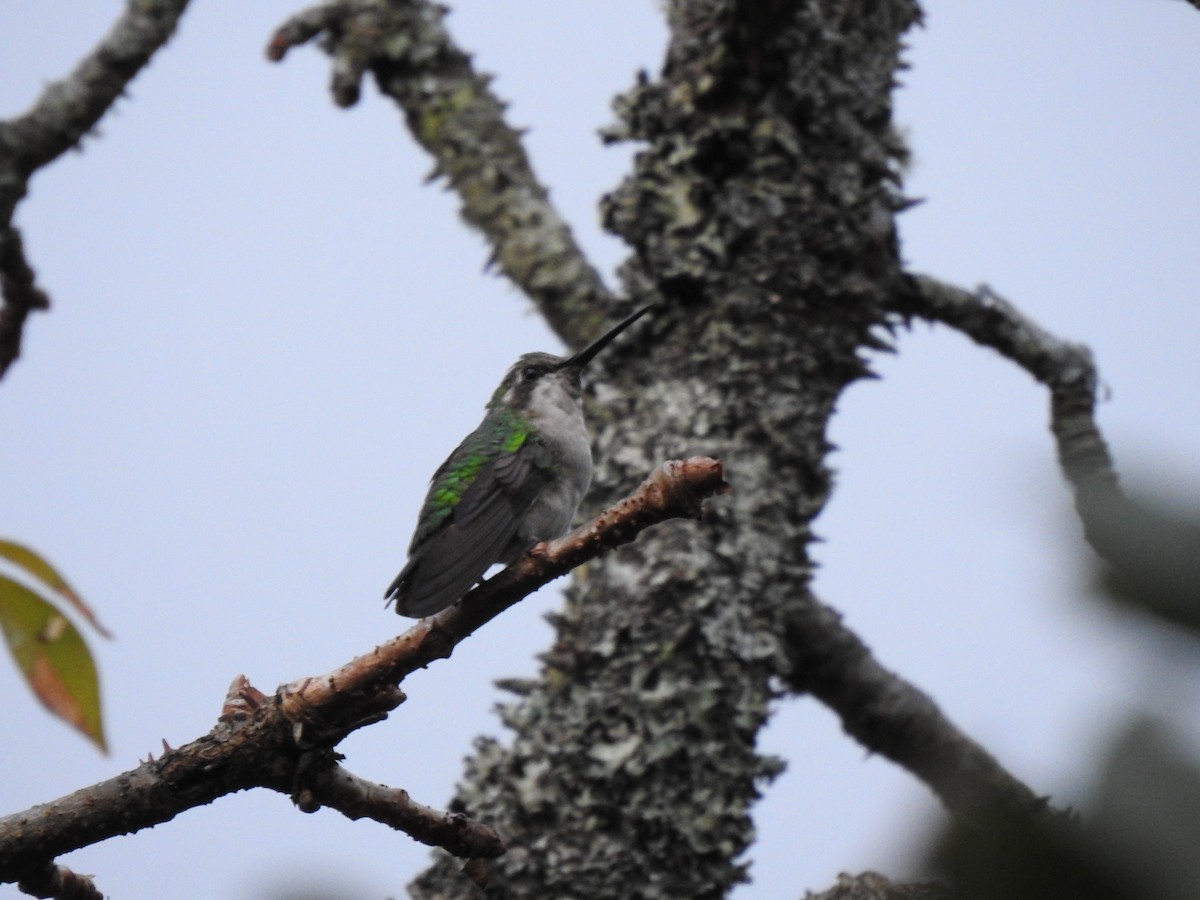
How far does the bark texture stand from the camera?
3383mm

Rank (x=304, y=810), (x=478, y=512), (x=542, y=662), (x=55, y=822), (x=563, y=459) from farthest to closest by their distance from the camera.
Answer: (x=542, y=662), (x=563, y=459), (x=478, y=512), (x=304, y=810), (x=55, y=822)

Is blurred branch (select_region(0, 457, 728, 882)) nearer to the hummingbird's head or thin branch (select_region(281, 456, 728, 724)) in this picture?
thin branch (select_region(281, 456, 728, 724))

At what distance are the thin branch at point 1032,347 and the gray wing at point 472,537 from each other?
6.46 feet

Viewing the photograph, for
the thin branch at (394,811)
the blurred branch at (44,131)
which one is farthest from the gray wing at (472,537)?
the blurred branch at (44,131)

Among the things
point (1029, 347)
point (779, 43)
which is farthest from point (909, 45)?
point (1029, 347)

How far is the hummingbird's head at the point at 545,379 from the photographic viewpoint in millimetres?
3600

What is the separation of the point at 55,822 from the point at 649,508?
1.01 m

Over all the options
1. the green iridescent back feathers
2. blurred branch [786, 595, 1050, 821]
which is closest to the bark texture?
blurred branch [786, 595, 1050, 821]

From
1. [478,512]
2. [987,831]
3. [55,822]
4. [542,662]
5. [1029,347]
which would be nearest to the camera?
[987,831]

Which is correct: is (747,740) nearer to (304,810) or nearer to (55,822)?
(304,810)

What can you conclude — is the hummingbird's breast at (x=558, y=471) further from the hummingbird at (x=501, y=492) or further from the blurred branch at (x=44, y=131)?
the blurred branch at (x=44, y=131)

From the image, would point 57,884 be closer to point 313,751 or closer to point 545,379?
point 313,751

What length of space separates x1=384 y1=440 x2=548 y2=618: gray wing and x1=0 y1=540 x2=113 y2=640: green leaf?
3.42 feet

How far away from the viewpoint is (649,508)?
6.54ft
